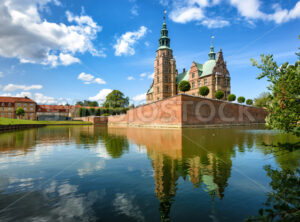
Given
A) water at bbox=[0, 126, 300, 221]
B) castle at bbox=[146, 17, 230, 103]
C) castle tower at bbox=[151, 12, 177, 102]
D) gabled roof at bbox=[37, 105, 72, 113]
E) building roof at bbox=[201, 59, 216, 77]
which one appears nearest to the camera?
water at bbox=[0, 126, 300, 221]

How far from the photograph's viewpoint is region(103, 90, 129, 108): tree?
273ft

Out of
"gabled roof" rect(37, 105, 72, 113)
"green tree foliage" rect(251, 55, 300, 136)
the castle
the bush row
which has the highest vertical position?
the castle

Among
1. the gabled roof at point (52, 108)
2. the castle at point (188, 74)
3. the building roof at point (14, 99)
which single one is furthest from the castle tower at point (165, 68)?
the gabled roof at point (52, 108)

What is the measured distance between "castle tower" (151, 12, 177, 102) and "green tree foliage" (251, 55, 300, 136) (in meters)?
60.8

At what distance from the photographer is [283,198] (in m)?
3.48

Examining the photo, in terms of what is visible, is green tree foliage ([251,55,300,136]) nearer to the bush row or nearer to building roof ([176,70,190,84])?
building roof ([176,70,190,84])

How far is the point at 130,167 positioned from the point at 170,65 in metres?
63.3

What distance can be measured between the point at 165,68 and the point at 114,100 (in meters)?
31.8

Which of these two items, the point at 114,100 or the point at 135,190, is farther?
the point at 114,100

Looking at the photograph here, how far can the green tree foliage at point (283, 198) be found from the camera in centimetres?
261

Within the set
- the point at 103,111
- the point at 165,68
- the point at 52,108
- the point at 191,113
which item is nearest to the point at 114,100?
the point at 103,111

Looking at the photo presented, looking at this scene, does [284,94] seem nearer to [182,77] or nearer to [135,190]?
[135,190]

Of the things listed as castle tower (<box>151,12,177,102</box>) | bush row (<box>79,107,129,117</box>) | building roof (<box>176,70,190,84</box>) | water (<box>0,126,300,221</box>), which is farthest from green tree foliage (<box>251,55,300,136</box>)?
bush row (<box>79,107,129,117</box>)

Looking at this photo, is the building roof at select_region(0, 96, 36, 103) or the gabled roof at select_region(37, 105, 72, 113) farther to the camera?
the gabled roof at select_region(37, 105, 72, 113)
